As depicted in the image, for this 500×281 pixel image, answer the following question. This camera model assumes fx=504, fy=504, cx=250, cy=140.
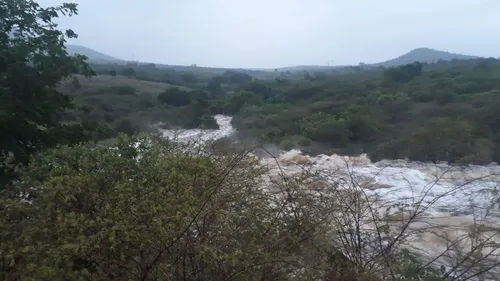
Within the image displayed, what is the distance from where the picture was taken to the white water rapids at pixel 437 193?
4461 millimetres

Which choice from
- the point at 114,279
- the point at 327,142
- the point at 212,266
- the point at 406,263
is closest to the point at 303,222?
the point at 212,266

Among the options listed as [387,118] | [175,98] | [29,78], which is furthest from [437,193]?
[175,98]

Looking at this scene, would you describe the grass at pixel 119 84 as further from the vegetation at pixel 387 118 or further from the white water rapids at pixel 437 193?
→ the white water rapids at pixel 437 193

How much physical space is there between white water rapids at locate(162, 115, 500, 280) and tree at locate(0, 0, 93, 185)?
173cm

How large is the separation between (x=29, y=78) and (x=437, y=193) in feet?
24.8

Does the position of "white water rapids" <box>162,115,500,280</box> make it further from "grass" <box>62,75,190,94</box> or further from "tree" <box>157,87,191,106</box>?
"grass" <box>62,75,190,94</box>

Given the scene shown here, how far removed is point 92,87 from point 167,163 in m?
29.5

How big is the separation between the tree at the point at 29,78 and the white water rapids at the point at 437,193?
1731 millimetres

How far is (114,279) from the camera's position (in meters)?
2.99

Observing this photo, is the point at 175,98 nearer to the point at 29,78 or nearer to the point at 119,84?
the point at 119,84

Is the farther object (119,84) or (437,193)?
(119,84)

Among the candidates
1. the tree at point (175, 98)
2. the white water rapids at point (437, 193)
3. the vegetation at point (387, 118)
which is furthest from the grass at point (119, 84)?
the white water rapids at point (437, 193)

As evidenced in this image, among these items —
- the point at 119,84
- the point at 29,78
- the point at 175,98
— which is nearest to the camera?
the point at 29,78

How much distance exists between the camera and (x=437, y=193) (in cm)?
985
